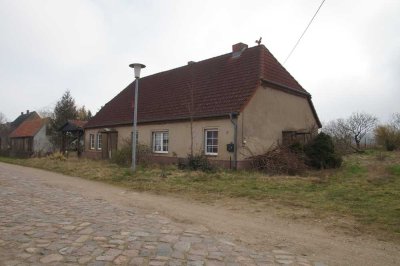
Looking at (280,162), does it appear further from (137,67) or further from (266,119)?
(137,67)

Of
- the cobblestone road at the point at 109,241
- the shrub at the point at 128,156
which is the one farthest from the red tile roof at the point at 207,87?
the cobblestone road at the point at 109,241

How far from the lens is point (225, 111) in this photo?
1962cm

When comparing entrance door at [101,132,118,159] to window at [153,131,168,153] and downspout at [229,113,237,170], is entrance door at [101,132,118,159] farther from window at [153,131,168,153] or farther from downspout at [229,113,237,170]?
downspout at [229,113,237,170]

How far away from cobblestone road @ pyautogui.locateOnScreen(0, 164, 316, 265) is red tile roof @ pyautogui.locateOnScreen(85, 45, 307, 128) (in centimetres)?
1190

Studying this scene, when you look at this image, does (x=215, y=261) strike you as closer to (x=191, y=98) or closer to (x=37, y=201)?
(x=37, y=201)

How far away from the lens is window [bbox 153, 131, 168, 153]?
938 inches

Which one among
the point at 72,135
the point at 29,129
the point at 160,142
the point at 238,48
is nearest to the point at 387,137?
the point at 238,48

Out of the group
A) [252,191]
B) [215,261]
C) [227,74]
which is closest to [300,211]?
[252,191]

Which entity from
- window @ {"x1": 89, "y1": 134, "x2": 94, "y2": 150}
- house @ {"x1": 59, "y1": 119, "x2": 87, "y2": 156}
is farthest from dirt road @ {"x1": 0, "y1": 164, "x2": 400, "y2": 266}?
house @ {"x1": 59, "y1": 119, "x2": 87, "y2": 156}

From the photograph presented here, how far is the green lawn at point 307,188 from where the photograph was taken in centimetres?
937

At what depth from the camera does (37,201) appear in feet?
33.4

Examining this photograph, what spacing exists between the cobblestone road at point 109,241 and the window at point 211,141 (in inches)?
457

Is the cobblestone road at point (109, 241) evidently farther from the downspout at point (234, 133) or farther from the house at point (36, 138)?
the house at point (36, 138)

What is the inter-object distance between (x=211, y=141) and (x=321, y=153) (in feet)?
18.9
